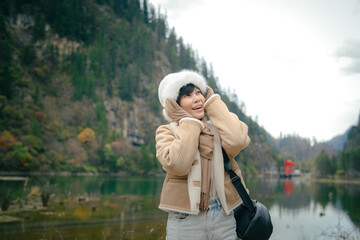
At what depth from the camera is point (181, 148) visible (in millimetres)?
2031

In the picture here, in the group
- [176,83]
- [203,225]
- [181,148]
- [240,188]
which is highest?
[176,83]

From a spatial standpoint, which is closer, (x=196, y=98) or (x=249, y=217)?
(x=249, y=217)

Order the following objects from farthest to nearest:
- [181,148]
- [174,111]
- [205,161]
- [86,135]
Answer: [86,135], [174,111], [205,161], [181,148]

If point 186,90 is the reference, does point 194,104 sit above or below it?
below

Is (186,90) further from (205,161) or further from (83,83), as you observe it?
(83,83)

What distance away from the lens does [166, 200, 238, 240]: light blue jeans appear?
81.7 inches

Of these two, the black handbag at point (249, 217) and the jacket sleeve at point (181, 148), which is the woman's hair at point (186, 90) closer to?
the jacket sleeve at point (181, 148)

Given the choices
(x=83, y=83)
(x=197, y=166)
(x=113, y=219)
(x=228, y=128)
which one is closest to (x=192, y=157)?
(x=197, y=166)

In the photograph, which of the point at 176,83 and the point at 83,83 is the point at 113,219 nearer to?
the point at 176,83

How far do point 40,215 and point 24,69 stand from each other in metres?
65.2

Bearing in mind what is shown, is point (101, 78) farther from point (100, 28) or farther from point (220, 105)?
point (220, 105)

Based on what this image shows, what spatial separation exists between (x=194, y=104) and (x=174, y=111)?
160 mm

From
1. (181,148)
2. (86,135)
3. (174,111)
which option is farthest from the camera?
(86,135)

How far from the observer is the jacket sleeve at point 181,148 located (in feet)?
6.60
